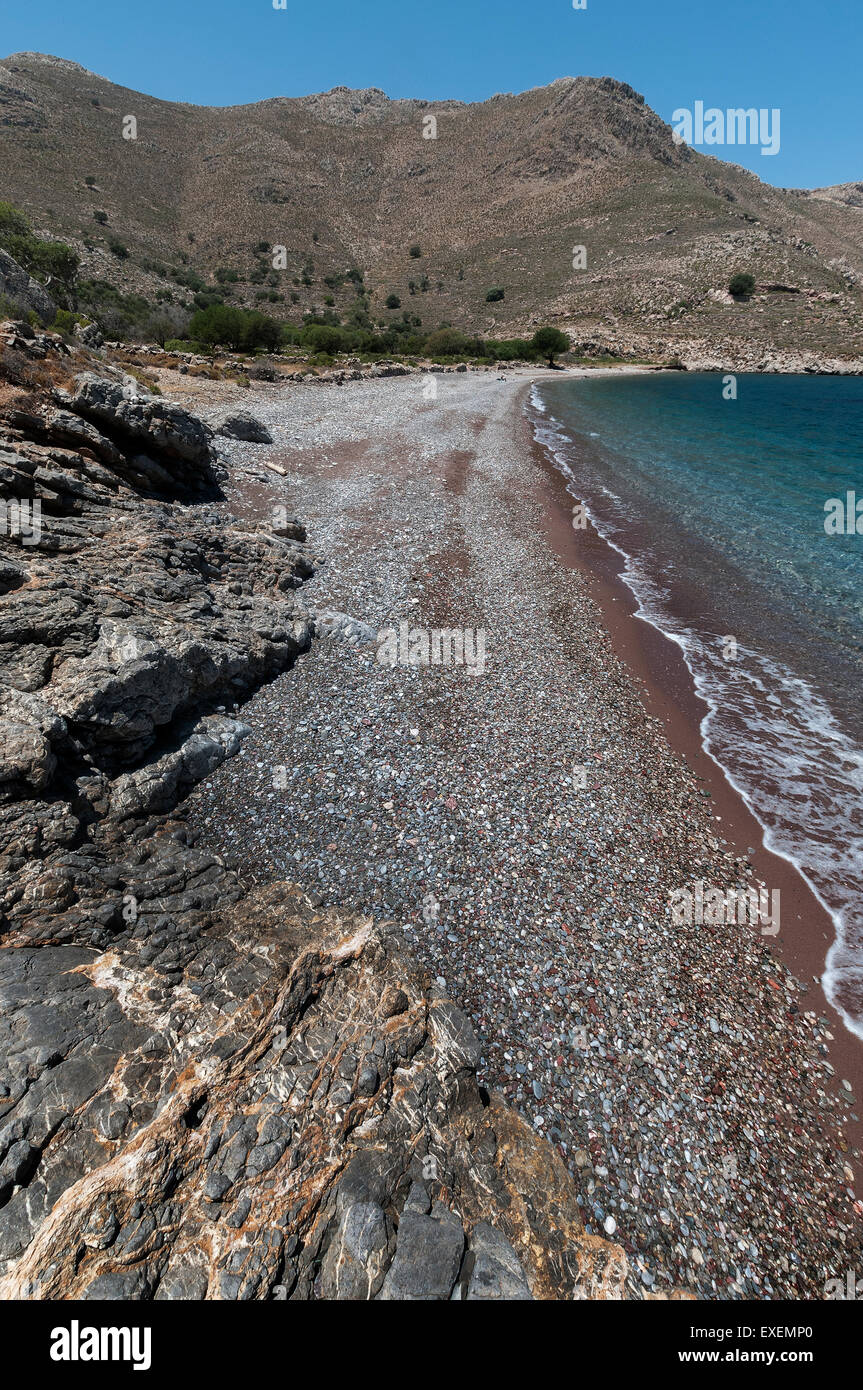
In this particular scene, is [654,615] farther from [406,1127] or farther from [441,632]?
[406,1127]

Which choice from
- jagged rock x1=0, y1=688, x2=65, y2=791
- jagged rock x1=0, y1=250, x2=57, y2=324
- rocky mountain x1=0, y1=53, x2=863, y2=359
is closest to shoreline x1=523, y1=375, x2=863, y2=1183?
jagged rock x1=0, y1=688, x2=65, y2=791

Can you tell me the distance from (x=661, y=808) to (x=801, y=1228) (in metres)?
5.57

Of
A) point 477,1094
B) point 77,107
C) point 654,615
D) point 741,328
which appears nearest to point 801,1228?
point 477,1094

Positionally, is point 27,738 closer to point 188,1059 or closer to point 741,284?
point 188,1059

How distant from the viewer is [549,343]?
277 ft

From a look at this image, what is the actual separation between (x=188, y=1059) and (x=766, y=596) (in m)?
20.1

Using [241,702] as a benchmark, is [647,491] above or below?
above

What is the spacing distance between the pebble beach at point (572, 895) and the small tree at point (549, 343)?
87779mm

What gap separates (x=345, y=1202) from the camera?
15.2 feet

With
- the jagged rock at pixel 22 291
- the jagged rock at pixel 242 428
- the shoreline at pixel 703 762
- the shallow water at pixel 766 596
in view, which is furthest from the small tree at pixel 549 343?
the shoreline at pixel 703 762

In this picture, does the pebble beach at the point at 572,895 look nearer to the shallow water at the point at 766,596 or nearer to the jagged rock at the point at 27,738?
the shallow water at the point at 766,596

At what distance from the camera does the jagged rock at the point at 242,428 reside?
89.0ft

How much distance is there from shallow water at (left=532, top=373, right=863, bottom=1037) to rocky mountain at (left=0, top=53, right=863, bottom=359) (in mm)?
72702

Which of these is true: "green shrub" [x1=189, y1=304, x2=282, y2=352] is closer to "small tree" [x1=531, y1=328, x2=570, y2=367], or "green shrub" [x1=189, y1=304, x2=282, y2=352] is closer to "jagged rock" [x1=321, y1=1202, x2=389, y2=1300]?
"small tree" [x1=531, y1=328, x2=570, y2=367]
